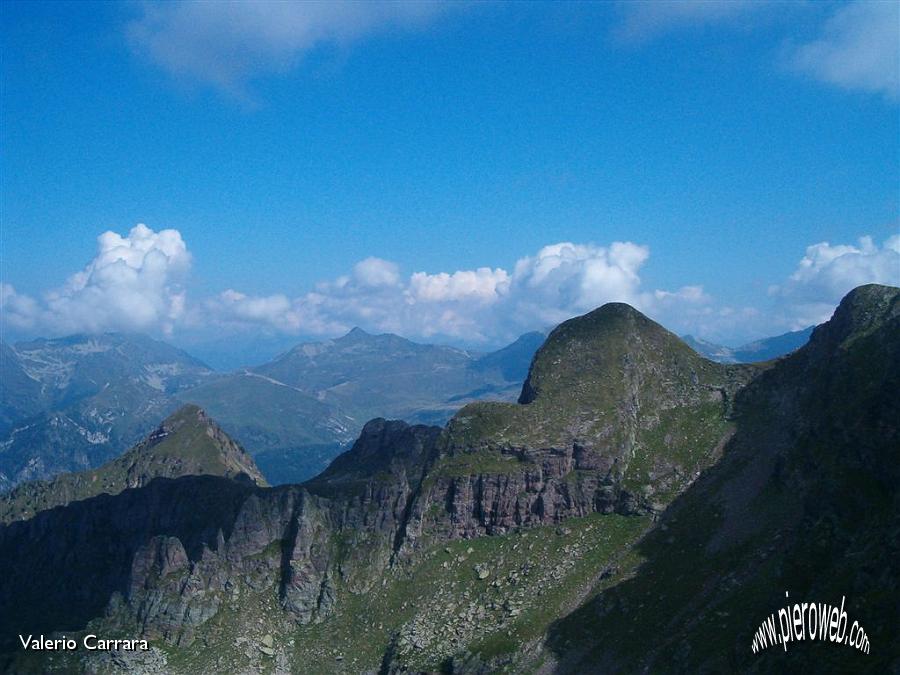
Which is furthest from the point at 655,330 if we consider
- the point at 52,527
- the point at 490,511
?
the point at 52,527

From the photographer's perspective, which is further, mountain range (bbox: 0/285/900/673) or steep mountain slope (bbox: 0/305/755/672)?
steep mountain slope (bbox: 0/305/755/672)

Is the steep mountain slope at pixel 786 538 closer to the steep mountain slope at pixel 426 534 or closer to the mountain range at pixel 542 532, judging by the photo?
the mountain range at pixel 542 532

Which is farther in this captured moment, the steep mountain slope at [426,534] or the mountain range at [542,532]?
the steep mountain slope at [426,534]

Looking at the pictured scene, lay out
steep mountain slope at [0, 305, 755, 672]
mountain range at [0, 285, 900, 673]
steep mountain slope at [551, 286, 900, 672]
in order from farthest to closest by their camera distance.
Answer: steep mountain slope at [0, 305, 755, 672], mountain range at [0, 285, 900, 673], steep mountain slope at [551, 286, 900, 672]

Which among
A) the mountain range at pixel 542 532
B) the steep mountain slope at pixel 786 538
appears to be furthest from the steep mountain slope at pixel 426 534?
the steep mountain slope at pixel 786 538

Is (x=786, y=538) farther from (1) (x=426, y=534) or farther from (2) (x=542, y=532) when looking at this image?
(1) (x=426, y=534)

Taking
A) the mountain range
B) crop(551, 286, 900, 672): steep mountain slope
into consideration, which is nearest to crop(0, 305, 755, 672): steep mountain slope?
the mountain range

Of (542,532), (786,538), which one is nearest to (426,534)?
(542,532)

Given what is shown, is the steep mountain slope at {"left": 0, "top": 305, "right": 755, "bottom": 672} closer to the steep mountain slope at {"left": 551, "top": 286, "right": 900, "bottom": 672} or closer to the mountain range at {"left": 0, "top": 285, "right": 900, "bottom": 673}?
the mountain range at {"left": 0, "top": 285, "right": 900, "bottom": 673}

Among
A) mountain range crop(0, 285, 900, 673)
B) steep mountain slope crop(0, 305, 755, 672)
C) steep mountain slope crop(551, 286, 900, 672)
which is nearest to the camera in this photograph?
steep mountain slope crop(551, 286, 900, 672)
